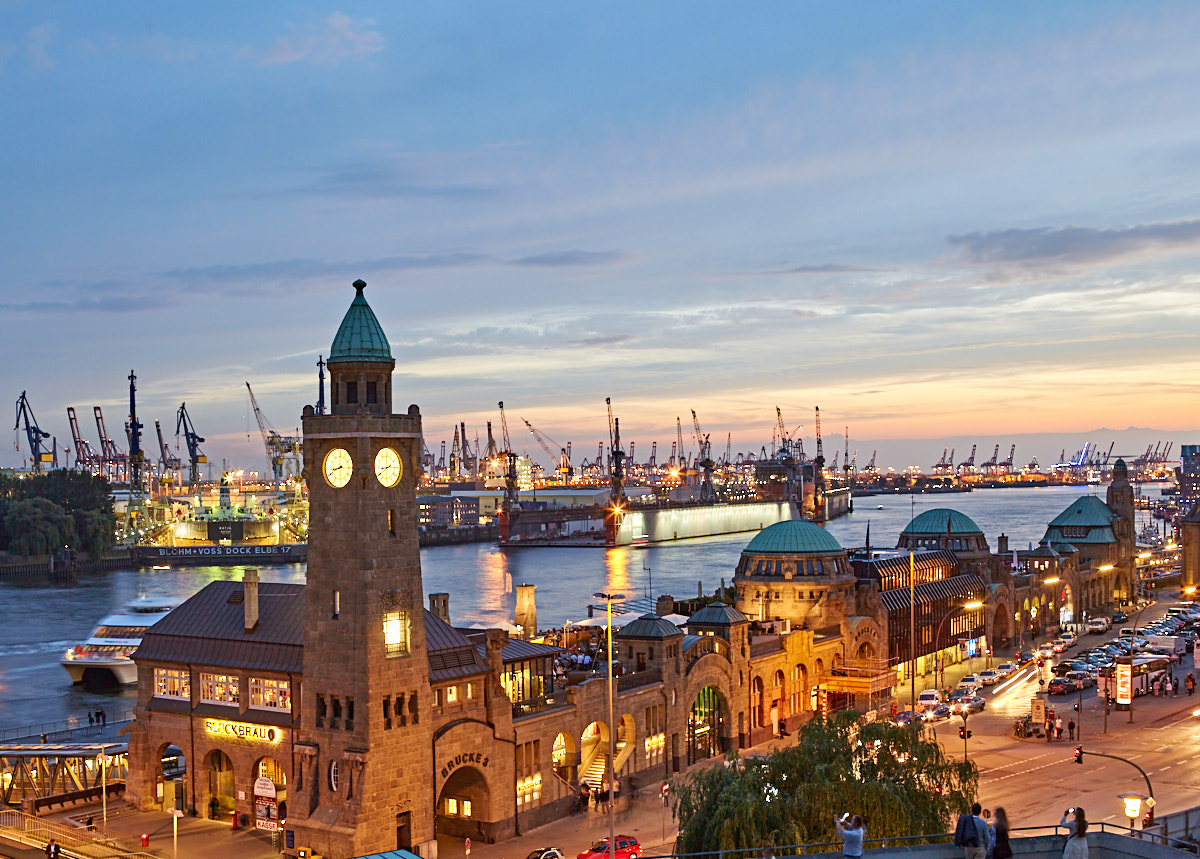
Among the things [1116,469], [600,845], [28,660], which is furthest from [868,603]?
[1116,469]

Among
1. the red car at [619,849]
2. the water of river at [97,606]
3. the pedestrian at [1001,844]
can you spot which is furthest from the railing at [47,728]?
the pedestrian at [1001,844]

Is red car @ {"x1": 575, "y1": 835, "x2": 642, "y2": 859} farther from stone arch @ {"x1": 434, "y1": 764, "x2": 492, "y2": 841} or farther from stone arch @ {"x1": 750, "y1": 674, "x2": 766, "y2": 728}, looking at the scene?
stone arch @ {"x1": 750, "y1": 674, "x2": 766, "y2": 728}

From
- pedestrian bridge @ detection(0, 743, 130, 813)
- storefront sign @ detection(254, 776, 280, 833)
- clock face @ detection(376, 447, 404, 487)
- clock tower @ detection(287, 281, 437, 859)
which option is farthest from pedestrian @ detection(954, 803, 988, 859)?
pedestrian bridge @ detection(0, 743, 130, 813)

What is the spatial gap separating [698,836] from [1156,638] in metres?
71.9

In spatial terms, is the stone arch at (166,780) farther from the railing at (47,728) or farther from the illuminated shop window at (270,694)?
the railing at (47,728)

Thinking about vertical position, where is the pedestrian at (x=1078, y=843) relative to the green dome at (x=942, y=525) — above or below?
below

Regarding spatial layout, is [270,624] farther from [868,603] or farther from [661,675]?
[868,603]

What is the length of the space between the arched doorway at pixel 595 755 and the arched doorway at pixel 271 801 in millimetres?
13598

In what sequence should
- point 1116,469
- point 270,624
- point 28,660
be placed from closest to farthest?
1. point 270,624
2. point 28,660
3. point 1116,469

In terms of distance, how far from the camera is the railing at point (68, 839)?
46.3 m

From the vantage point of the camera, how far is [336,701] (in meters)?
48.4

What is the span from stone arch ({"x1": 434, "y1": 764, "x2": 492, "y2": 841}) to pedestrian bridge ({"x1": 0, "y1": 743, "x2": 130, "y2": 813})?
1435 cm

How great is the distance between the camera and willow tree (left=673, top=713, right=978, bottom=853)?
1559 inches

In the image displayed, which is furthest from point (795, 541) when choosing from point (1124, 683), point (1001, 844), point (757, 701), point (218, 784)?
point (1001, 844)
